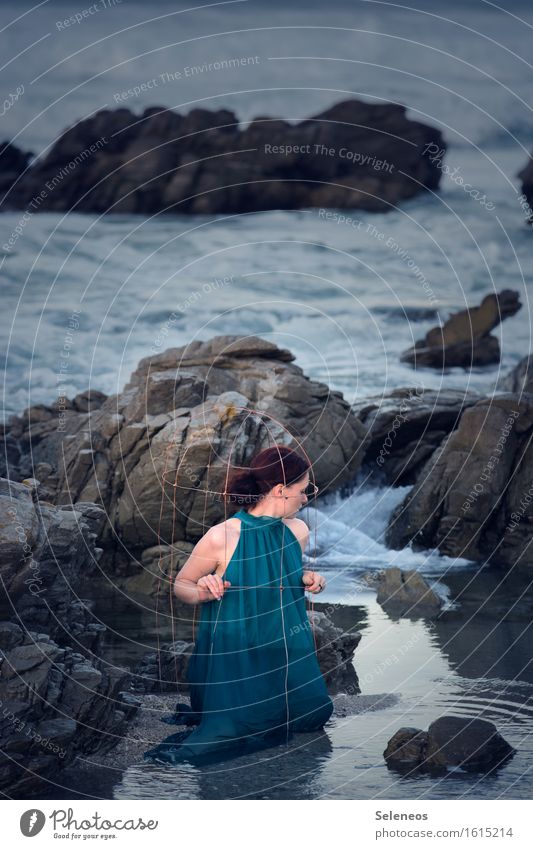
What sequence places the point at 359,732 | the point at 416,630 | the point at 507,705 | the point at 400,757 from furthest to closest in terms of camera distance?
the point at 416,630 → the point at 507,705 → the point at 359,732 → the point at 400,757

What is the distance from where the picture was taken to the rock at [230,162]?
1443 centimetres

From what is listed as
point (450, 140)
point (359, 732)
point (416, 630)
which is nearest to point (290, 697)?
point (359, 732)

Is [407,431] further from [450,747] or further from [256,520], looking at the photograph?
[450,747]

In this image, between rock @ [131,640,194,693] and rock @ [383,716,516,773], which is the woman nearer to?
rock @ [383,716,516,773]

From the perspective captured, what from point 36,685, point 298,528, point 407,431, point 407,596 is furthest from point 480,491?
point 36,685

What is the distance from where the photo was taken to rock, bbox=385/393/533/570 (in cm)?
1153

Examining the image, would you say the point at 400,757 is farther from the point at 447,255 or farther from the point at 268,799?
the point at 447,255

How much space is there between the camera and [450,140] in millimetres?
15789

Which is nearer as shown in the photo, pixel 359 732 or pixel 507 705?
pixel 359 732

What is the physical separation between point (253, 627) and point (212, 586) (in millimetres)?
308

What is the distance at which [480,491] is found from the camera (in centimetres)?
1179

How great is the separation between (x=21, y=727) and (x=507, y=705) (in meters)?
2.34

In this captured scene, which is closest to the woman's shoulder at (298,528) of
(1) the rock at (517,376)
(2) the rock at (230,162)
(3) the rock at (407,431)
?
(3) the rock at (407,431)

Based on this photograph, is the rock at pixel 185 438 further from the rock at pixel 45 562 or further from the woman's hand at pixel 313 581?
the woman's hand at pixel 313 581
